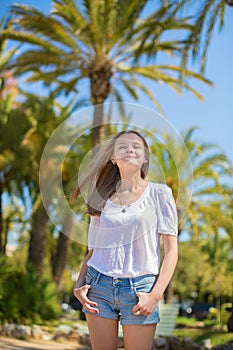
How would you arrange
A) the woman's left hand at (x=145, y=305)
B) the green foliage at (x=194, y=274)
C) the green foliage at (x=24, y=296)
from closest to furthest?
the woman's left hand at (x=145, y=305), the green foliage at (x=24, y=296), the green foliage at (x=194, y=274)

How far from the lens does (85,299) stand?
6.58ft

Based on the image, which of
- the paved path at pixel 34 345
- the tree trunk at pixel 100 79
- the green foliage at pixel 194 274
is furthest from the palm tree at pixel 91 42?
the green foliage at pixel 194 274

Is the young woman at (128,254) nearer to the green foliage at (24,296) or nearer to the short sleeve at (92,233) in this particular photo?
the short sleeve at (92,233)

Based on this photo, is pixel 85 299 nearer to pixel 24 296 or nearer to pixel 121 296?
pixel 121 296

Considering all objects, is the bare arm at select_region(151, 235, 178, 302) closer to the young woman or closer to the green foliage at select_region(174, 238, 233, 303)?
the young woman

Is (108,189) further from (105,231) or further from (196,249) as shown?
(196,249)

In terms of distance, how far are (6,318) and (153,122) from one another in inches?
474

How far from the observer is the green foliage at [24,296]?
13.5 meters

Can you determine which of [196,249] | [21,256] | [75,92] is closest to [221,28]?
[75,92]

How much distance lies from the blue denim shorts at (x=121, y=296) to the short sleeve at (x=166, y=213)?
184 mm

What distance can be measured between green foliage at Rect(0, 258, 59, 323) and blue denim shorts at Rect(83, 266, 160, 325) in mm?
11603

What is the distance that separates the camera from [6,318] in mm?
13234

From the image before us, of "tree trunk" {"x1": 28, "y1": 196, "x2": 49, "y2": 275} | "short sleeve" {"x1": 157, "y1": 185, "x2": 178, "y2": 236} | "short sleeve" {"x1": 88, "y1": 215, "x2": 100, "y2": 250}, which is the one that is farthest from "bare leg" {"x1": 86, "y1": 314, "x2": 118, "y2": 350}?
"tree trunk" {"x1": 28, "y1": 196, "x2": 49, "y2": 275}

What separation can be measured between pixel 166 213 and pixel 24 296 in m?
13.7
